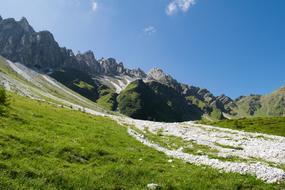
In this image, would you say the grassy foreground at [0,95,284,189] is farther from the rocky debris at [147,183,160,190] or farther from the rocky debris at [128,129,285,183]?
the rocky debris at [128,129,285,183]

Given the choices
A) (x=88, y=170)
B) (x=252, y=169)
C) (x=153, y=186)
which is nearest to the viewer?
(x=153, y=186)

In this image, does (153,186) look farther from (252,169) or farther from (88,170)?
(252,169)

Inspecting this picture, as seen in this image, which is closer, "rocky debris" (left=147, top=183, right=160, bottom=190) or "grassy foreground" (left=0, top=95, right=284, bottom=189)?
"grassy foreground" (left=0, top=95, right=284, bottom=189)

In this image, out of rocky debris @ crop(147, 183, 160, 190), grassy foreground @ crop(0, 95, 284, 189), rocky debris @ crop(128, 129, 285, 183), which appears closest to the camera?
grassy foreground @ crop(0, 95, 284, 189)

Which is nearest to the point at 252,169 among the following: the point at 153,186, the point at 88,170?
the point at 153,186

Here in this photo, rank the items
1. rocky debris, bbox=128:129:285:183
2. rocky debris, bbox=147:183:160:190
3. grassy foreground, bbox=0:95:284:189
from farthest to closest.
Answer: rocky debris, bbox=128:129:285:183 < rocky debris, bbox=147:183:160:190 < grassy foreground, bbox=0:95:284:189

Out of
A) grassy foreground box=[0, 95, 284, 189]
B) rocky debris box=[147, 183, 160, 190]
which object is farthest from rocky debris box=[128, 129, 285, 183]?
rocky debris box=[147, 183, 160, 190]

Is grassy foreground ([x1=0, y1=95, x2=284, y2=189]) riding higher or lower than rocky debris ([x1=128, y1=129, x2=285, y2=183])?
lower

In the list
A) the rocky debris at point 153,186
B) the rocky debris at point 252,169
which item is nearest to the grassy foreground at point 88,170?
the rocky debris at point 153,186

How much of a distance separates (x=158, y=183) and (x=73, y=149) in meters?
7.96

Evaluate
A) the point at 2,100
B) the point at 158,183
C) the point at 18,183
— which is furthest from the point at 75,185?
the point at 2,100

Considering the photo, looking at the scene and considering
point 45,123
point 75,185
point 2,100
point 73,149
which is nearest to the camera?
point 75,185

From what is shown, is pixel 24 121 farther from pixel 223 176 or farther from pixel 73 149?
pixel 223 176

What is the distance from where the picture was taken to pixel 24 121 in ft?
115
